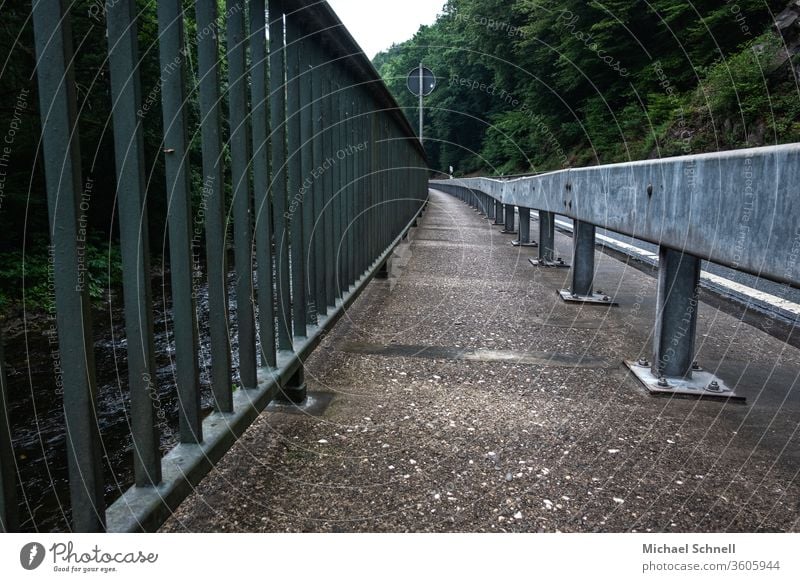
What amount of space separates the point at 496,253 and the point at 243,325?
6531 mm

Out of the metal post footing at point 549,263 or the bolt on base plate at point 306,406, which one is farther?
the metal post footing at point 549,263

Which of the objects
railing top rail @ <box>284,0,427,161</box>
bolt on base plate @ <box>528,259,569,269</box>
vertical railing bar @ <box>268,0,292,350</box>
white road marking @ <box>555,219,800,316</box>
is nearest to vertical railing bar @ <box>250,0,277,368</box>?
vertical railing bar @ <box>268,0,292,350</box>

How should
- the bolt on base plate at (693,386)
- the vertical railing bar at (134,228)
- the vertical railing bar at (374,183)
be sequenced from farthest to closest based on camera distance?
1. the vertical railing bar at (374,183)
2. the bolt on base plate at (693,386)
3. the vertical railing bar at (134,228)

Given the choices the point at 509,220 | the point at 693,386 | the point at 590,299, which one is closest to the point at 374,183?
the point at 590,299

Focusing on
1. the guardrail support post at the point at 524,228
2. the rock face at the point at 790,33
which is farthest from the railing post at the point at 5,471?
the rock face at the point at 790,33

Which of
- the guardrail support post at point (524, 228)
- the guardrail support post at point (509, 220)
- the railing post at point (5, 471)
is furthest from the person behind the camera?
the guardrail support post at point (509, 220)

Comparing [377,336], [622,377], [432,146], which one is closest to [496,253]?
[377,336]

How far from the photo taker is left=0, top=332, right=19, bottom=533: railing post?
105 centimetres

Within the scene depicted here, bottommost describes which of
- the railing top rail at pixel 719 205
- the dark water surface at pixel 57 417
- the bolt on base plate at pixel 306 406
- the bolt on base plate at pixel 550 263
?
the dark water surface at pixel 57 417

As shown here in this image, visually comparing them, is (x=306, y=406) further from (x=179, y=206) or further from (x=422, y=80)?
(x=422, y=80)

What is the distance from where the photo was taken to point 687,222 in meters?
2.62

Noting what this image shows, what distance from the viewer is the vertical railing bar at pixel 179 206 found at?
153cm

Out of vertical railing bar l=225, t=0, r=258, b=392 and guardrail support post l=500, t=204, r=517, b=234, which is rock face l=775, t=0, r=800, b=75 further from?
vertical railing bar l=225, t=0, r=258, b=392

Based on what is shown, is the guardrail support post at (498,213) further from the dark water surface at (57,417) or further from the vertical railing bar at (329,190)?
the vertical railing bar at (329,190)
